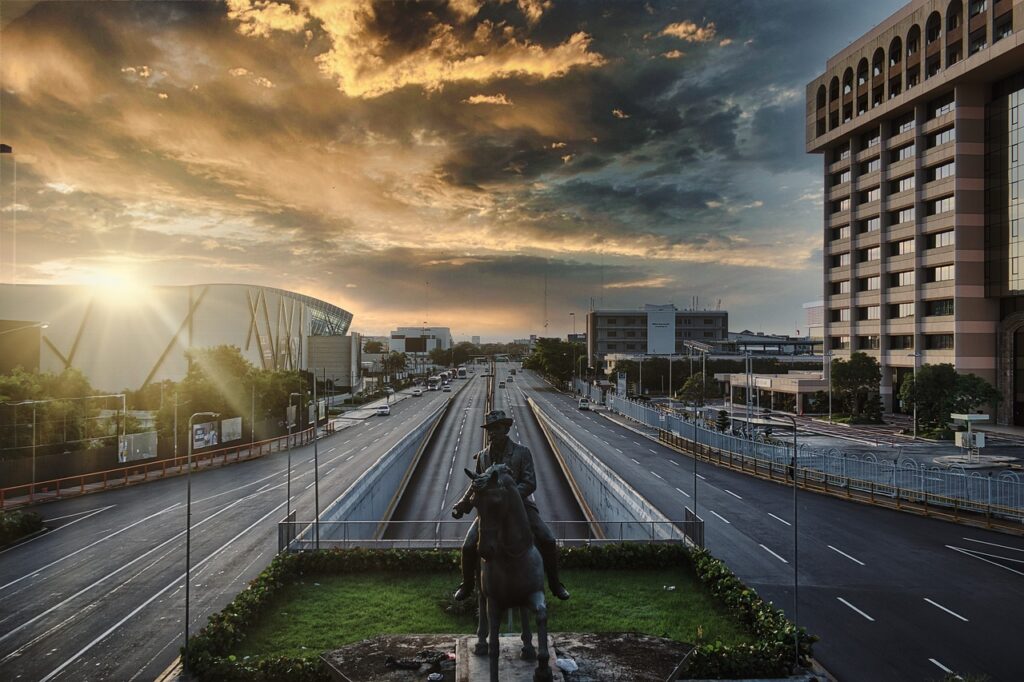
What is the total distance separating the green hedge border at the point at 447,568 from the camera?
15.0m

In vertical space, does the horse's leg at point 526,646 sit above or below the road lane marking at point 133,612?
above

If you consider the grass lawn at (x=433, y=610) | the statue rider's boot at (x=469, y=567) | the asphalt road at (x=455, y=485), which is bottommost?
the asphalt road at (x=455, y=485)

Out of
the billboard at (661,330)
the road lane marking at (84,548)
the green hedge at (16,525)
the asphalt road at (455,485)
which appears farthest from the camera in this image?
the billboard at (661,330)

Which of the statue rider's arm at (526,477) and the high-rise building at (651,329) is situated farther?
the high-rise building at (651,329)

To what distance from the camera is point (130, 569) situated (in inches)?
1006

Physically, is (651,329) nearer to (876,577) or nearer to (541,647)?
(876,577)

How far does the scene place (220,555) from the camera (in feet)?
90.8

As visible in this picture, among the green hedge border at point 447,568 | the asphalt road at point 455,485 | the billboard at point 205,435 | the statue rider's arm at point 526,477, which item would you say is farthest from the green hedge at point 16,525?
the statue rider's arm at point 526,477

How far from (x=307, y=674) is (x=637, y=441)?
2096 inches

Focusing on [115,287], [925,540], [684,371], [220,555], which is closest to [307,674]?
[220,555]

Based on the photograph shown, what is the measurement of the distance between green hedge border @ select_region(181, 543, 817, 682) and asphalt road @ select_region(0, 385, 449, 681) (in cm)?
234

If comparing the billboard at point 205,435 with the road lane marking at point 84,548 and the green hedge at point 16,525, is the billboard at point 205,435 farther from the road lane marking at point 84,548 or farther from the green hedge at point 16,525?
the green hedge at point 16,525

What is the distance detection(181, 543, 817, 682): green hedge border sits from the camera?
15016 mm

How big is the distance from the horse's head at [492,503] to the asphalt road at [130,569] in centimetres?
1277
